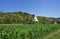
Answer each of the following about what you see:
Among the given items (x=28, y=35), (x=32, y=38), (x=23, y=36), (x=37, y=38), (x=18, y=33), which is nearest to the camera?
(x=18, y=33)

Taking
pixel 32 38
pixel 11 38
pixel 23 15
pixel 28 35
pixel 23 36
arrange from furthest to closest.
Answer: pixel 23 15
pixel 32 38
pixel 28 35
pixel 23 36
pixel 11 38

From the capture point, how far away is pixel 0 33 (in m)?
16.3

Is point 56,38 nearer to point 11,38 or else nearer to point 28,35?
point 28,35

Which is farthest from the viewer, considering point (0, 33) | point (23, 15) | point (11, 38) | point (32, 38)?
point (23, 15)

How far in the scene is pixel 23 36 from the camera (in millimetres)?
21812

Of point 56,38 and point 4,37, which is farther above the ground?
point 4,37

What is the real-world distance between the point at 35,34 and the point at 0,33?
36.5ft

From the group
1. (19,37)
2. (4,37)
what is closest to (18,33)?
(19,37)

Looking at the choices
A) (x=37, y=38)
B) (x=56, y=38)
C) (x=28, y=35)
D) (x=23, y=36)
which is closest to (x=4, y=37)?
(x=23, y=36)

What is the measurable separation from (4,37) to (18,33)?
12.3 feet

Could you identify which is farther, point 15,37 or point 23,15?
point 23,15

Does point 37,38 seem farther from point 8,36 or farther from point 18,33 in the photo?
point 8,36

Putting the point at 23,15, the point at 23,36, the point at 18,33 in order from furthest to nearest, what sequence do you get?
the point at 23,15 < the point at 23,36 < the point at 18,33

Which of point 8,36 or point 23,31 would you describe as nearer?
point 8,36
